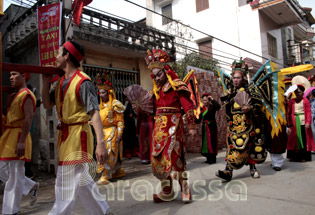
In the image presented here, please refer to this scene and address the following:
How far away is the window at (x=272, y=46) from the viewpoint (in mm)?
17031

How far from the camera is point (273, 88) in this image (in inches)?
186

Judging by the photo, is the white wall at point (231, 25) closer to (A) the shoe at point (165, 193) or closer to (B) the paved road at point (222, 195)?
(B) the paved road at point (222, 195)

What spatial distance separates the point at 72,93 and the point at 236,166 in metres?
3.25

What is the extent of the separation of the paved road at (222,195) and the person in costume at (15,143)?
633 millimetres

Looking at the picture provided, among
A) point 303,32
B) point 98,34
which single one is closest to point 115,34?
point 98,34

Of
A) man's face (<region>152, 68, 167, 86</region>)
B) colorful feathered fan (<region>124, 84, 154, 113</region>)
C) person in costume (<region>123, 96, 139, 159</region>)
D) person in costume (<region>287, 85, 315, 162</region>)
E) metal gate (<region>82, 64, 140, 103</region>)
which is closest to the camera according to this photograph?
man's face (<region>152, 68, 167, 86</region>)

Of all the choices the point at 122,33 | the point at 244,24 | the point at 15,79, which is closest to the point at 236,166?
the point at 15,79

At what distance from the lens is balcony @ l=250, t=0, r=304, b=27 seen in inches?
602

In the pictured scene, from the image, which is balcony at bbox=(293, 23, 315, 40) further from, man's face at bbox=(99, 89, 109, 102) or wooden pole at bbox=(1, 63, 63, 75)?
wooden pole at bbox=(1, 63, 63, 75)

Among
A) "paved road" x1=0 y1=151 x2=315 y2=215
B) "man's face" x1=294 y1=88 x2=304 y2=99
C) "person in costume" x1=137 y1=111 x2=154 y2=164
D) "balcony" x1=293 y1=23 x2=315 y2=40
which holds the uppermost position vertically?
"balcony" x1=293 y1=23 x2=315 y2=40

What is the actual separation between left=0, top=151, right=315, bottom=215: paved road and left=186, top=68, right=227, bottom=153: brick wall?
2988 mm

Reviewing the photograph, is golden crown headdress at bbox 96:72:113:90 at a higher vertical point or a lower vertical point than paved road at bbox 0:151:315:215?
higher

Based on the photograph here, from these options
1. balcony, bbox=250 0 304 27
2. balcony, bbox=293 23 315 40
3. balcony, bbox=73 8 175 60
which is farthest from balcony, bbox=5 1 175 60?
balcony, bbox=293 23 315 40


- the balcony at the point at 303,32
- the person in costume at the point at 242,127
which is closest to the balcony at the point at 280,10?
the balcony at the point at 303,32
